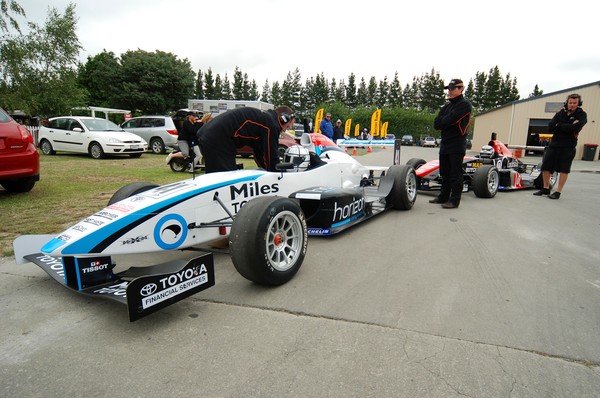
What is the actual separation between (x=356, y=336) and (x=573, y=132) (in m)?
7.16

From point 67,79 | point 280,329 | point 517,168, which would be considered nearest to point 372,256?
point 280,329

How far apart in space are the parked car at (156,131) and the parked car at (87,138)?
169 cm

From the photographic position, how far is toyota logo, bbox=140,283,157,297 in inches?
90.6

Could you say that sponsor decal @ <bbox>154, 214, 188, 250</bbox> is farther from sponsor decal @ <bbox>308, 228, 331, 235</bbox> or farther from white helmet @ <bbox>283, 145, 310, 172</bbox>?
white helmet @ <bbox>283, 145, 310, 172</bbox>

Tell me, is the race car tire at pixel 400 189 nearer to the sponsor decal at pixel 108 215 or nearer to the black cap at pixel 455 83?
the black cap at pixel 455 83

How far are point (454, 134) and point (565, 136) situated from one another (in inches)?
104

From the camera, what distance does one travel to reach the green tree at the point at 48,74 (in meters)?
19.9

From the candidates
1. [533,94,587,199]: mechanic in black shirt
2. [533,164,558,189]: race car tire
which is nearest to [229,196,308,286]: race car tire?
[533,94,587,199]: mechanic in black shirt

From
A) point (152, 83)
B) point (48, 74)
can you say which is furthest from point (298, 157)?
point (152, 83)

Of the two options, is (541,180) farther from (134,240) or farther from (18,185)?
(18,185)

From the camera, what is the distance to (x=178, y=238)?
10.2 ft

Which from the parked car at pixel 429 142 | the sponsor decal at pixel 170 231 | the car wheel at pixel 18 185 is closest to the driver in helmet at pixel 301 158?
the sponsor decal at pixel 170 231

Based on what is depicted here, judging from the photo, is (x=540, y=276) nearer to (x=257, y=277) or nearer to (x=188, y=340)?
(x=257, y=277)

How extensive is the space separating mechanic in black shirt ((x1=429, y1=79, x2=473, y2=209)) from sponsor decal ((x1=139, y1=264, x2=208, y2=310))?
16.5 ft
